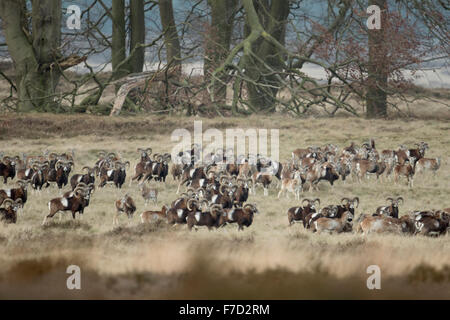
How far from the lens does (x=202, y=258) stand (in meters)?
3.84

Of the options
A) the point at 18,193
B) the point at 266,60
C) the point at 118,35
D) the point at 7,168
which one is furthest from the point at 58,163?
the point at 118,35

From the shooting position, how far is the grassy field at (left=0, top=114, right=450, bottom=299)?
3.59 m

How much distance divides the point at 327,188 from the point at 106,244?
85.3 inches

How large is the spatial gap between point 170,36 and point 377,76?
305 cm

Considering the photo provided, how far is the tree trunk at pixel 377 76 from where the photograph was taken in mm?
7624

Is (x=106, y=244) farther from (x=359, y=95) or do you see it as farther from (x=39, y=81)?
(x=39, y=81)

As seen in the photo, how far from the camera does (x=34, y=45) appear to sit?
348 inches

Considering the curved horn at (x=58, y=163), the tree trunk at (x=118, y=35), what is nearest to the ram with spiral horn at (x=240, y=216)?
the curved horn at (x=58, y=163)

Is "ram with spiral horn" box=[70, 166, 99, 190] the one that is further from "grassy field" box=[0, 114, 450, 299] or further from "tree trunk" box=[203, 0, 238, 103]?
"tree trunk" box=[203, 0, 238, 103]

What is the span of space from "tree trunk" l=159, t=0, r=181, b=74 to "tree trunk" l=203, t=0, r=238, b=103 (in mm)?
455

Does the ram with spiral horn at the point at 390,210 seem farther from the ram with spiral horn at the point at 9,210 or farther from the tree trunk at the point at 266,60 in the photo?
the tree trunk at the point at 266,60

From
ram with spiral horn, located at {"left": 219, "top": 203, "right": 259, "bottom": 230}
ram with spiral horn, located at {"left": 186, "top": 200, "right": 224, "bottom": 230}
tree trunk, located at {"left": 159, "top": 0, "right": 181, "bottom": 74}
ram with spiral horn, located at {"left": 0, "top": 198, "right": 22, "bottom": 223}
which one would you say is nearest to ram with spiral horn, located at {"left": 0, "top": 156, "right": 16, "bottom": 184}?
ram with spiral horn, located at {"left": 0, "top": 198, "right": 22, "bottom": 223}

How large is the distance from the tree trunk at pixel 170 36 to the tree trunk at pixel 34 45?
158cm

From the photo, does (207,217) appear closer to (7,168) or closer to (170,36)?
(7,168)
